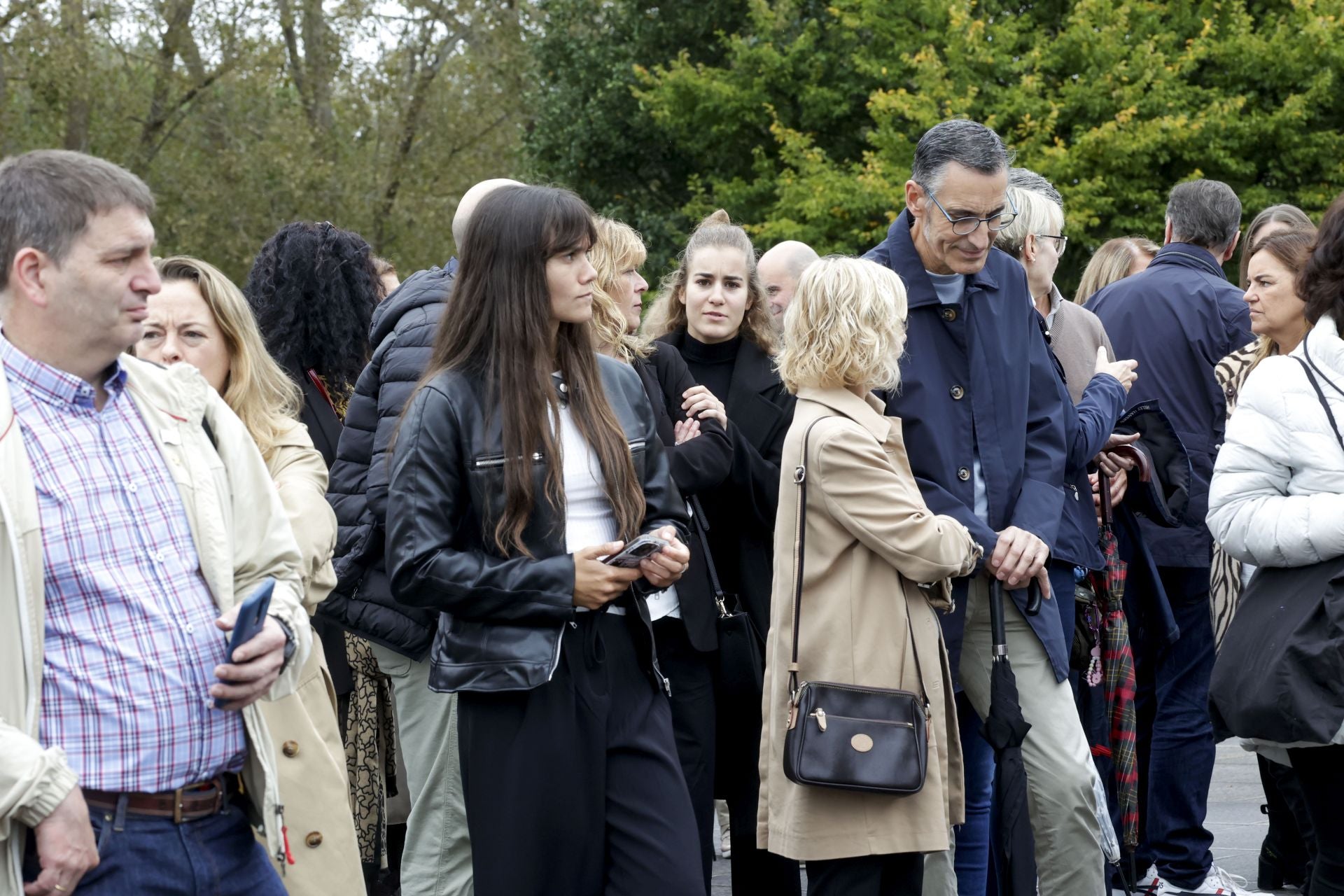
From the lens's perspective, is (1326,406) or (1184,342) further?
(1184,342)

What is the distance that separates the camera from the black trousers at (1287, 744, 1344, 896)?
387 cm

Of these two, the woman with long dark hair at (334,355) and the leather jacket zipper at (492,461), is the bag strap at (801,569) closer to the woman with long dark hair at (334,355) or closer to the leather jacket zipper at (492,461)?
the leather jacket zipper at (492,461)

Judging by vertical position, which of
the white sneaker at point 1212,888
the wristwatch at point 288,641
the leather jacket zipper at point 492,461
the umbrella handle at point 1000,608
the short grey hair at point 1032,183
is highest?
the short grey hair at point 1032,183

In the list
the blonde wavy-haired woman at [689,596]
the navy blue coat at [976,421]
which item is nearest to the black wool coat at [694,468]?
the blonde wavy-haired woman at [689,596]

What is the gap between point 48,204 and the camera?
8.75ft

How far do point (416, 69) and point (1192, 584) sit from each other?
67.4 ft

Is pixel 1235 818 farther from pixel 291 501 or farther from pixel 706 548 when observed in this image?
pixel 291 501

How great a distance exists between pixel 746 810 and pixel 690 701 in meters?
0.58

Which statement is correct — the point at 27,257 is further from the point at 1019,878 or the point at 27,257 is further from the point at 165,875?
the point at 1019,878

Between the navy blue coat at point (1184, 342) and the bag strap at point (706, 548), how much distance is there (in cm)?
228

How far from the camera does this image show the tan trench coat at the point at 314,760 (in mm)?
3709

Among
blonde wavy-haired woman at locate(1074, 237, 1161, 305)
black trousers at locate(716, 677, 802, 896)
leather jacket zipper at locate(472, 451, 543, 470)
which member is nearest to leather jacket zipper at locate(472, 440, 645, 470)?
leather jacket zipper at locate(472, 451, 543, 470)

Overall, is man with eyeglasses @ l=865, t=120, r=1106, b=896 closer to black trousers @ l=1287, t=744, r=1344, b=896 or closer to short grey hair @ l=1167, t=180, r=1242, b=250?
black trousers @ l=1287, t=744, r=1344, b=896

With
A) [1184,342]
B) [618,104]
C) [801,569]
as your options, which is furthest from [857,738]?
[618,104]
